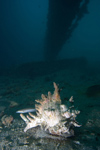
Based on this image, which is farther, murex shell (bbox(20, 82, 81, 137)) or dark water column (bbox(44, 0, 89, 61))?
dark water column (bbox(44, 0, 89, 61))

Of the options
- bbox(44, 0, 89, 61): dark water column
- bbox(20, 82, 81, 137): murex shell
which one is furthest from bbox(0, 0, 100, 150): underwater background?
bbox(20, 82, 81, 137): murex shell

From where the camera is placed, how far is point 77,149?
1504 millimetres

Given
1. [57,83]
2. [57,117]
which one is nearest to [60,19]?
[57,83]

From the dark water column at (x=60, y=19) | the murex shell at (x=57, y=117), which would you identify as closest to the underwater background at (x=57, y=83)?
the dark water column at (x=60, y=19)

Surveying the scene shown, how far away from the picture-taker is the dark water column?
46.2 ft

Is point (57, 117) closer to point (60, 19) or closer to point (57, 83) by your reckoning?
point (57, 83)

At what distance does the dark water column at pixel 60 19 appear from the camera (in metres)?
14.1

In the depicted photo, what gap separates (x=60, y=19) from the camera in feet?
52.5

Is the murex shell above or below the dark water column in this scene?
below

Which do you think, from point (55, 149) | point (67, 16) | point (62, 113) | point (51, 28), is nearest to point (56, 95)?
point (62, 113)

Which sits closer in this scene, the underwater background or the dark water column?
the underwater background

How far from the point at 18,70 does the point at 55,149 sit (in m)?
15.7

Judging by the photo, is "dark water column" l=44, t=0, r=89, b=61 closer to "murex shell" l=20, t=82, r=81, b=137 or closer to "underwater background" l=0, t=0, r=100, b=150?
"underwater background" l=0, t=0, r=100, b=150

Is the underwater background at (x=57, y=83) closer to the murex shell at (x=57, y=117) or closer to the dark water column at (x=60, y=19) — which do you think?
the dark water column at (x=60, y=19)
